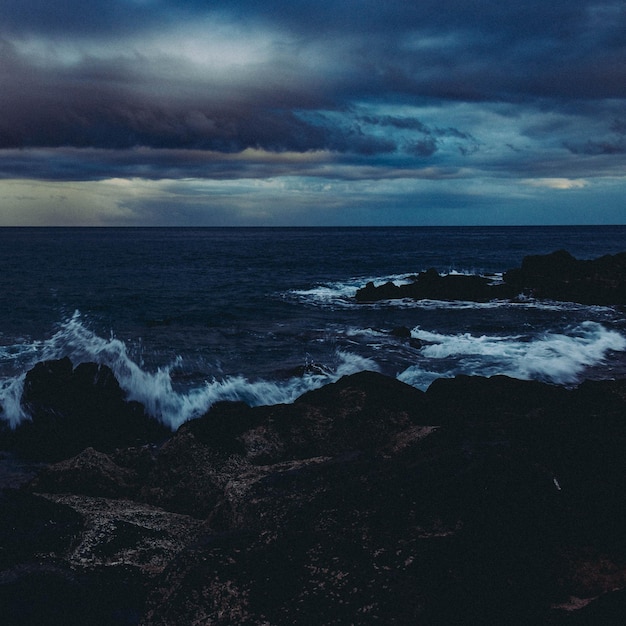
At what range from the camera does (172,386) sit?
16844mm

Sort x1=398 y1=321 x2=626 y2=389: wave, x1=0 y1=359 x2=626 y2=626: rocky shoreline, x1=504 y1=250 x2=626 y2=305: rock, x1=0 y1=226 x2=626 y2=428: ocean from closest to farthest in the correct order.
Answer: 1. x1=0 y1=359 x2=626 y2=626: rocky shoreline
2. x1=0 y1=226 x2=626 y2=428: ocean
3. x1=398 y1=321 x2=626 y2=389: wave
4. x1=504 y1=250 x2=626 y2=305: rock

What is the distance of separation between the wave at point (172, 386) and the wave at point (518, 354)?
2.50 meters

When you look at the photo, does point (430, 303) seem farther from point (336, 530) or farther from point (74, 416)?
point (336, 530)

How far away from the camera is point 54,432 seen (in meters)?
12.0

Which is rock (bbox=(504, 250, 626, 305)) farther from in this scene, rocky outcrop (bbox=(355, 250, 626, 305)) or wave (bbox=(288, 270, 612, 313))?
wave (bbox=(288, 270, 612, 313))

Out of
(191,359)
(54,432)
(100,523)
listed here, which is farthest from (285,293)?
(100,523)

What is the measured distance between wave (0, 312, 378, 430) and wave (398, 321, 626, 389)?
2.50 m

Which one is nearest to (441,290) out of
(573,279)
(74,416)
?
(573,279)

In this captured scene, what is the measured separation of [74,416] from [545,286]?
30815 mm

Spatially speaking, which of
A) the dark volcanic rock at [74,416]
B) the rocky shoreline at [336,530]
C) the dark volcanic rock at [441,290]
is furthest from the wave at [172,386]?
the dark volcanic rock at [441,290]

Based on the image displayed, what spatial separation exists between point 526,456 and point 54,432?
10.1m

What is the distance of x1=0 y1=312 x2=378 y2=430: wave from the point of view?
14.2m

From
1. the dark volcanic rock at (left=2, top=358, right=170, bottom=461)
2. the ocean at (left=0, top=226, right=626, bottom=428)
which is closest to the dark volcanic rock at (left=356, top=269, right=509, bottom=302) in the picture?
the ocean at (left=0, top=226, right=626, bottom=428)

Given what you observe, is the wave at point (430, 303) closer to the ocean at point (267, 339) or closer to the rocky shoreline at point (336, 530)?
the ocean at point (267, 339)
